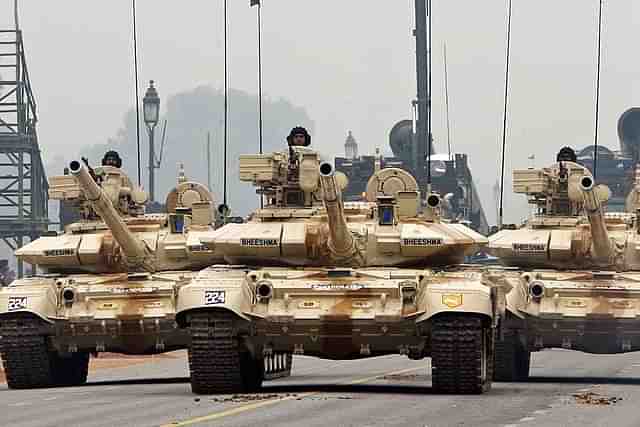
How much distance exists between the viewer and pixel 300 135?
28.4m

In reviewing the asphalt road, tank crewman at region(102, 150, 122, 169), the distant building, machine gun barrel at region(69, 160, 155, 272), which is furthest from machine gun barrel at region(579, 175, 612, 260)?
the distant building

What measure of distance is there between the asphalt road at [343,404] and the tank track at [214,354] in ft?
1.20

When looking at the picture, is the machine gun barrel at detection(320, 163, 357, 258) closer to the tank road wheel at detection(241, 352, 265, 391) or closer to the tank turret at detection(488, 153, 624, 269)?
the tank road wheel at detection(241, 352, 265, 391)

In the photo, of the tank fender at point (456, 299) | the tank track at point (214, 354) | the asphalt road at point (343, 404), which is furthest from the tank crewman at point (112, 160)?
the tank fender at point (456, 299)

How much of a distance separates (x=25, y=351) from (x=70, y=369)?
2.00 m

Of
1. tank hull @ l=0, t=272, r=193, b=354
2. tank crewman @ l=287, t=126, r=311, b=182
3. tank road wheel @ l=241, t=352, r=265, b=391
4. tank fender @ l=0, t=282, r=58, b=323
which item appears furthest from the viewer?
tank hull @ l=0, t=272, r=193, b=354

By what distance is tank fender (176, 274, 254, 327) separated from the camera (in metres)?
25.2

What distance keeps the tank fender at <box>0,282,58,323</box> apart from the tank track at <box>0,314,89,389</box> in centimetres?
18

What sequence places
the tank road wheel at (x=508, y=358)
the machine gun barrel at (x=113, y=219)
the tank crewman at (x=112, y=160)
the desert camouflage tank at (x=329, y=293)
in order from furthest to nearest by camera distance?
the tank crewman at (x=112, y=160) < the tank road wheel at (x=508, y=358) < the machine gun barrel at (x=113, y=219) < the desert camouflage tank at (x=329, y=293)

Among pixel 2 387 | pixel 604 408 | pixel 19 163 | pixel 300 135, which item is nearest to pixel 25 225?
pixel 19 163

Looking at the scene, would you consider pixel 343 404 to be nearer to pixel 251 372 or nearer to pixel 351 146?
pixel 251 372

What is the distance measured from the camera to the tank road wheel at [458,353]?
975 inches

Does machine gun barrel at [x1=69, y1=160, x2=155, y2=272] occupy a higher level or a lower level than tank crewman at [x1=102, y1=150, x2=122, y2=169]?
lower

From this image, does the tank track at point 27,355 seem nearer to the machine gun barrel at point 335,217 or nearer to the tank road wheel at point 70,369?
the tank road wheel at point 70,369
